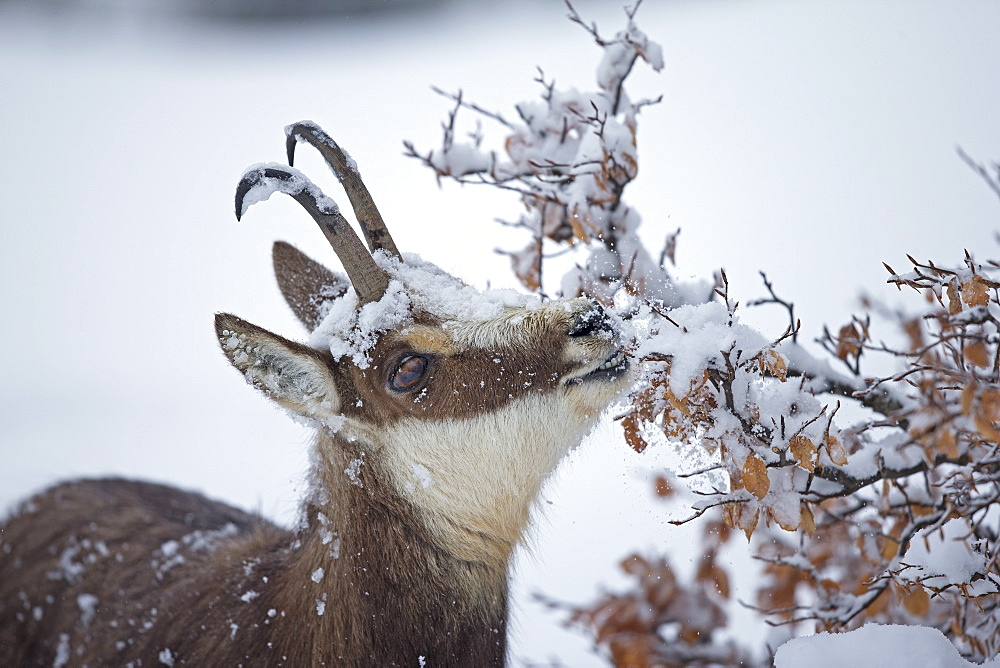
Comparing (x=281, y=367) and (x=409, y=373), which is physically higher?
(x=409, y=373)

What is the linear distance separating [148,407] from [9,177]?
228 inches

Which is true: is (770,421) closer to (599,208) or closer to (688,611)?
(599,208)

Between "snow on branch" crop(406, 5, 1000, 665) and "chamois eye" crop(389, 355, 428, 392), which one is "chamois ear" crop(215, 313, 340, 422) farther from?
"snow on branch" crop(406, 5, 1000, 665)

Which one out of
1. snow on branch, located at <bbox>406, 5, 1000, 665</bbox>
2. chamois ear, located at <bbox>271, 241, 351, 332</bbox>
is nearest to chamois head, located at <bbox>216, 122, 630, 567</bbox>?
snow on branch, located at <bbox>406, 5, 1000, 665</bbox>

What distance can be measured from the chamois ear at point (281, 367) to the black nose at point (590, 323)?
98 centimetres

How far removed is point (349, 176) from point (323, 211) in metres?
0.35

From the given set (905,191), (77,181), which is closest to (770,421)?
(905,191)

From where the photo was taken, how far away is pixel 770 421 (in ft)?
8.50

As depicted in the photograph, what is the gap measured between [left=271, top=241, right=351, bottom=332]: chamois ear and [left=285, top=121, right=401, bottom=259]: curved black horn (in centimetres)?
49

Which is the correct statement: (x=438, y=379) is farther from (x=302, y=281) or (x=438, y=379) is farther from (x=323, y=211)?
(x=302, y=281)

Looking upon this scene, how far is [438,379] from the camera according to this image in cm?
296

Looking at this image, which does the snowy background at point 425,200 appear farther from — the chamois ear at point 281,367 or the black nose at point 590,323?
the chamois ear at point 281,367

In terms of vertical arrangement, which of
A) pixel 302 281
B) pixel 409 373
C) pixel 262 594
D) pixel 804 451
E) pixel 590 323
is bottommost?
pixel 262 594

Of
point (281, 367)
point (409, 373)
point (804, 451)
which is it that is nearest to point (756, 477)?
point (804, 451)
